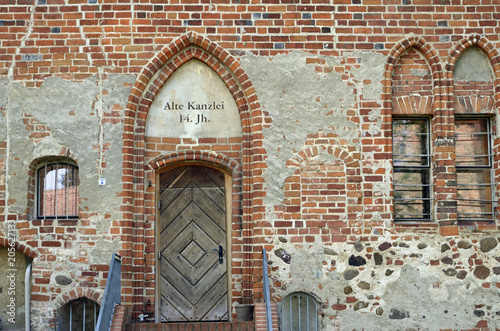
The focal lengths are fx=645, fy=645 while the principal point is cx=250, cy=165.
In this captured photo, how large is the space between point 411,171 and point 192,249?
3.37m

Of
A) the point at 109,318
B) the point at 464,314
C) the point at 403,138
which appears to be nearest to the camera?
the point at 109,318

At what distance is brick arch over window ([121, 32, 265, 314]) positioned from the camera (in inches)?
355

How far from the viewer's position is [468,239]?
9039mm

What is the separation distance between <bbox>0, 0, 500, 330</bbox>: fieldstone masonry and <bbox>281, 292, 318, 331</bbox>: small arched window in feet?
0.38

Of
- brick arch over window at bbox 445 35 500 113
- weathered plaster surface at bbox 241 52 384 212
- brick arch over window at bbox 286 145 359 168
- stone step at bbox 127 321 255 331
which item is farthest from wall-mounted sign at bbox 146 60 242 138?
brick arch over window at bbox 445 35 500 113

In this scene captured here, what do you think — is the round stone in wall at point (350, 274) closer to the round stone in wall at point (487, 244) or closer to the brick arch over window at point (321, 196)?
the brick arch over window at point (321, 196)

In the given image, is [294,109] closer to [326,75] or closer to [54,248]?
[326,75]

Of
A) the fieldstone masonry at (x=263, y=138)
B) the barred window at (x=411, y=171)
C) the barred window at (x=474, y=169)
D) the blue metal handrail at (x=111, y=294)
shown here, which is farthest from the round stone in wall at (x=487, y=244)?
the blue metal handrail at (x=111, y=294)

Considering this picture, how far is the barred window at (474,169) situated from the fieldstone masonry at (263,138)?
8.4 inches

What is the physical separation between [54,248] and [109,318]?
4.61 ft

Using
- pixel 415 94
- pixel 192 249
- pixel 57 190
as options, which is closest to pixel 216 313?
pixel 192 249

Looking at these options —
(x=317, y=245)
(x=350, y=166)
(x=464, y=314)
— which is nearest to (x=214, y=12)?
(x=350, y=166)

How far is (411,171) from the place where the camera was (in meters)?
9.39

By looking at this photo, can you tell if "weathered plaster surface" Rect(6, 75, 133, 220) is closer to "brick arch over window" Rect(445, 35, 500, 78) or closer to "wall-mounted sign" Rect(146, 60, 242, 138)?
"wall-mounted sign" Rect(146, 60, 242, 138)
